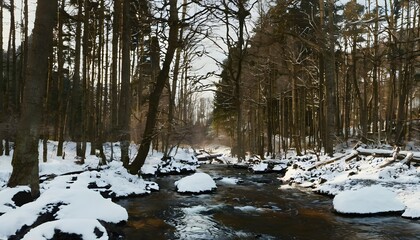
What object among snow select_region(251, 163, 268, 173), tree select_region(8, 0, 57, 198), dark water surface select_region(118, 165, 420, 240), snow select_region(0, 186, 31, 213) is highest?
tree select_region(8, 0, 57, 198)

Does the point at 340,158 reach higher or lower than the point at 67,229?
higher

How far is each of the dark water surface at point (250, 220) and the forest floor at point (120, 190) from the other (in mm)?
582

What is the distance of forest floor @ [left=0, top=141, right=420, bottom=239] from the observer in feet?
20.9

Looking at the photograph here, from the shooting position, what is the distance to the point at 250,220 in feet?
32.4

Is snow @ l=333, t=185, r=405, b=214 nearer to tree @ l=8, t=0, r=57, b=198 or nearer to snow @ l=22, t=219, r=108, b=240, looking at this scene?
snow @ l=22, t=219, r=108, b=240

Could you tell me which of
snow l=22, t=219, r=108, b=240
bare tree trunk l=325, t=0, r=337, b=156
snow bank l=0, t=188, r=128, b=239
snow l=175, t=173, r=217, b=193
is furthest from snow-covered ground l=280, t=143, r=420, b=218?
snow l=22, t=219, r=108, b=240

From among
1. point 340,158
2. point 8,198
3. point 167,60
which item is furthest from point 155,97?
point 340,158

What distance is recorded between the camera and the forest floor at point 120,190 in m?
6.37

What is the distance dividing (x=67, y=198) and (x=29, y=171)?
99 cm

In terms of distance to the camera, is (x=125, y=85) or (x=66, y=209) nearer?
(x=66, y=209)

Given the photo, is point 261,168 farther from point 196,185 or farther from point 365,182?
point 365,182

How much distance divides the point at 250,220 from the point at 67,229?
17.1ft

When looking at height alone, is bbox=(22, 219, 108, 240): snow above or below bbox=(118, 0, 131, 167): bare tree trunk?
below

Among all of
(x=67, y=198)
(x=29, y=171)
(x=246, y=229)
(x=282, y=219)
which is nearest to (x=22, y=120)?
(x=29, y=171)
